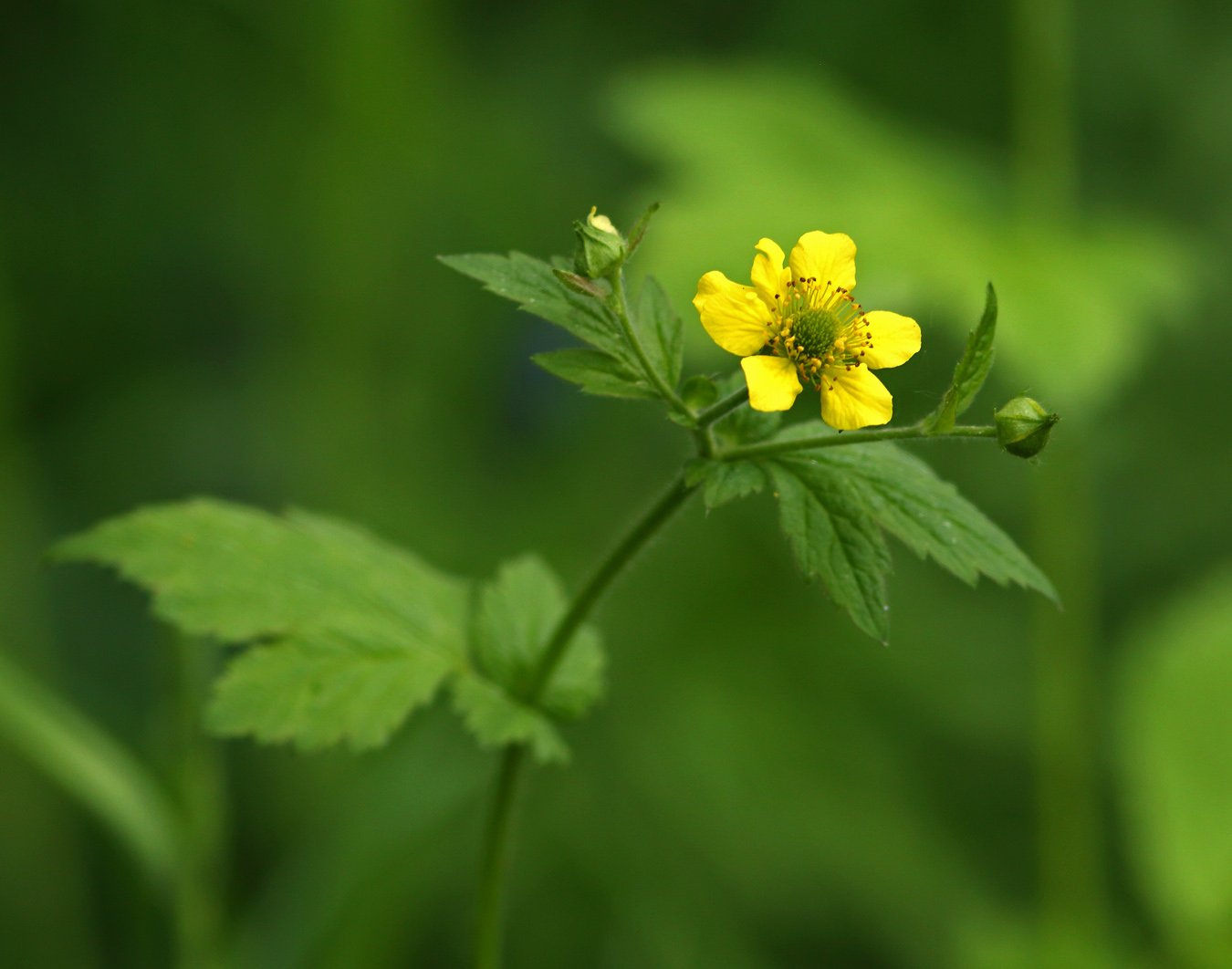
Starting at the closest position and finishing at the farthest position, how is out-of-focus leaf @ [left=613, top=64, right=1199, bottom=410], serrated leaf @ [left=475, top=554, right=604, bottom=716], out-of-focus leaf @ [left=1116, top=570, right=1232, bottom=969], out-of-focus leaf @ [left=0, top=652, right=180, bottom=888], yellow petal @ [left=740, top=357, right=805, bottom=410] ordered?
yellow petal @ [left=740, top=357, right=805, bottom=410] → serrated leaf @ [left=475, top=554, right=604, bottom=716] → out-of-focus leaf @ [left=0, top=652, right=180, bottom=888] → out-of-focus leaf @ [left=613, top=64, right=1199, bottom=410] → out-of-focus leaf @ [left=1116, top=570, right=1232, bottom=969]

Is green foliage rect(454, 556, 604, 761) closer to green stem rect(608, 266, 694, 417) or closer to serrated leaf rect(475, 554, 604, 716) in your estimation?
serrated leaf rect(475, 554, 604, 716)

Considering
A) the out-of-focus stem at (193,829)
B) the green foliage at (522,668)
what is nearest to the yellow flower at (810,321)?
the green foliage at (522,668)

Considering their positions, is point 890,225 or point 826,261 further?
point 890,225

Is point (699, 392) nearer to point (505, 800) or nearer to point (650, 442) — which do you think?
point (505, 800)

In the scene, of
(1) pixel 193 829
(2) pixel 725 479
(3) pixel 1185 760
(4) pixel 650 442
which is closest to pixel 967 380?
(2) pixel 725 479

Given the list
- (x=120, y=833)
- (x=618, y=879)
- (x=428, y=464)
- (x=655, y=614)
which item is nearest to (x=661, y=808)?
(x=618, y=879)

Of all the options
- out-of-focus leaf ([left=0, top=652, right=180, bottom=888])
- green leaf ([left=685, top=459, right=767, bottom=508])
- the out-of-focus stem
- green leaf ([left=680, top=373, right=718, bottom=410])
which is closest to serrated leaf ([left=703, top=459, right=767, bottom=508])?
green leaf ([left=685, top=459, right=767, bottom=508])
